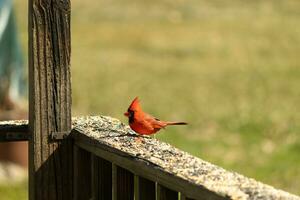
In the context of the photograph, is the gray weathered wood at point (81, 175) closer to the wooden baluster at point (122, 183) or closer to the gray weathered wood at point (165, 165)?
the gray weathered wood at point (165, 165)

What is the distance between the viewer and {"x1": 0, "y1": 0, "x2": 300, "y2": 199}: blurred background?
32.7 feet

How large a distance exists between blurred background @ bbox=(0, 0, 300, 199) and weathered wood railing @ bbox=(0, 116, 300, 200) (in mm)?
4841

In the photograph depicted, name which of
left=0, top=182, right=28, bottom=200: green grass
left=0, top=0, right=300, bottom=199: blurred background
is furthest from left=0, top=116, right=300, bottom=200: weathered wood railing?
left=0, top=0, right=300, bottom=199: blurred background

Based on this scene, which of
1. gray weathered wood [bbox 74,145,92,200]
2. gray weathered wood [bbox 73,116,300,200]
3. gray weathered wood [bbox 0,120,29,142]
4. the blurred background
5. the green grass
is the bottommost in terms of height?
the green grass

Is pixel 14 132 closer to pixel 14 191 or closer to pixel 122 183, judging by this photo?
pixel 122 183

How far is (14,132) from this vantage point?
2.92 metres

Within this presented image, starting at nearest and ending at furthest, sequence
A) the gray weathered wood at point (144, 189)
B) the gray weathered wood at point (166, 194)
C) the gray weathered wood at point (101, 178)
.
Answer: the gray weathered wood at point (166, 194) → the gray weathered wood at point (144, 189) → the gray weathered wood at point (101, 178)

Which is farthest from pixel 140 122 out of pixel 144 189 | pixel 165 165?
pixel 165 165

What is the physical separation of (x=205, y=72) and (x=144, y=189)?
14935 millimetres

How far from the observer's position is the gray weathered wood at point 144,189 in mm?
2354

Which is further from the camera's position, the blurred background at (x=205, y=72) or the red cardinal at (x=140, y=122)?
the blurred background at (x=205, y=72)

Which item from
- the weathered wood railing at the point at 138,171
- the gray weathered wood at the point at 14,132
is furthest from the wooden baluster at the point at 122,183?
the gray weathered wood at the point at 14,132

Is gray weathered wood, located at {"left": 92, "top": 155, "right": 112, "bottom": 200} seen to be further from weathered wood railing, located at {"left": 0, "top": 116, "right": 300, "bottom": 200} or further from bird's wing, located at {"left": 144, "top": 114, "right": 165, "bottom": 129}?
bird's wing, located at {"left": 144, "top": 114, "right": 165, "bottom": 129}

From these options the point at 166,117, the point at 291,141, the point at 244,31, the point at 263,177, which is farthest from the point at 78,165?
the point at 244,31
